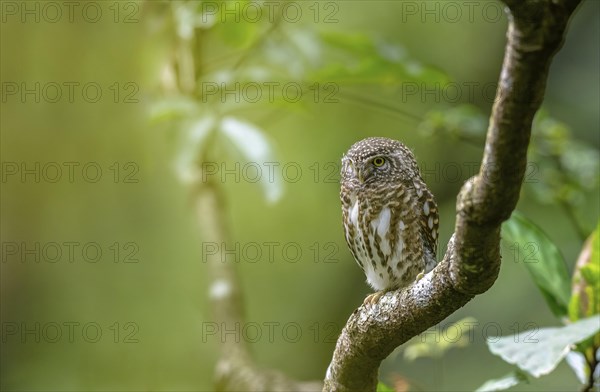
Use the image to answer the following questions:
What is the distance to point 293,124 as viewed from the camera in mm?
6652

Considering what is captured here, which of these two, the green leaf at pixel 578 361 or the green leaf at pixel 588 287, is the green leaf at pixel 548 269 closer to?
the green leaf at pixel 588 287

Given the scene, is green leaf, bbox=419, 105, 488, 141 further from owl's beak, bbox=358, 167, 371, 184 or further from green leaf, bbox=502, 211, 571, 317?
owl's beak, bbox=358, 167, 371, 184

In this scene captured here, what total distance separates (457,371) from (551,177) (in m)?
2.22

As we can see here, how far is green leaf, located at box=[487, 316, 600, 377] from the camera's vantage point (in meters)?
2.43

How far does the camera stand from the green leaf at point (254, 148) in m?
3.87

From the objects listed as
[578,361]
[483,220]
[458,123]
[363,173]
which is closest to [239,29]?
[458,123]

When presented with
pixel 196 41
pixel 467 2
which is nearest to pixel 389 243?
pixel 196 41

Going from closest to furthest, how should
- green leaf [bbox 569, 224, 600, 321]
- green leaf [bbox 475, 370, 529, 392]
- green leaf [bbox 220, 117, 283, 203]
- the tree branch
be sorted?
the tree branch < green leaf [bbox 475, 370, 529, 392] < green leaf [bbox 569, 224, 600, 321] < green leaf [bbox 220, 117, 283, 203]

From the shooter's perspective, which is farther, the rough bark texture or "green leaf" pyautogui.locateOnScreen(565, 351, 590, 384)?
"green leaf" pyautogui.locateOnScreen(565, 351, 590, 384)

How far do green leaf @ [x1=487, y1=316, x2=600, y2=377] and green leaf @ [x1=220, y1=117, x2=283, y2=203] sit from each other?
158cm

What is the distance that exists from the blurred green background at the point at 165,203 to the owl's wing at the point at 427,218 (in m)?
2.42

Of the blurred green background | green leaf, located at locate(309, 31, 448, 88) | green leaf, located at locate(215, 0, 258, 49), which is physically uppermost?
green leaf, located at locate(215, 0, 258, 49)

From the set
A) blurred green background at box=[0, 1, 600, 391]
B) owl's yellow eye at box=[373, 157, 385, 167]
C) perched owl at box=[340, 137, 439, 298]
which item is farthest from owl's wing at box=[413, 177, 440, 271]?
blurred green background at box=[0, 1, 600, 391]

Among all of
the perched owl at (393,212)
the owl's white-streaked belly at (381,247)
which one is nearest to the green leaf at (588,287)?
the perched owl at (393,212)
